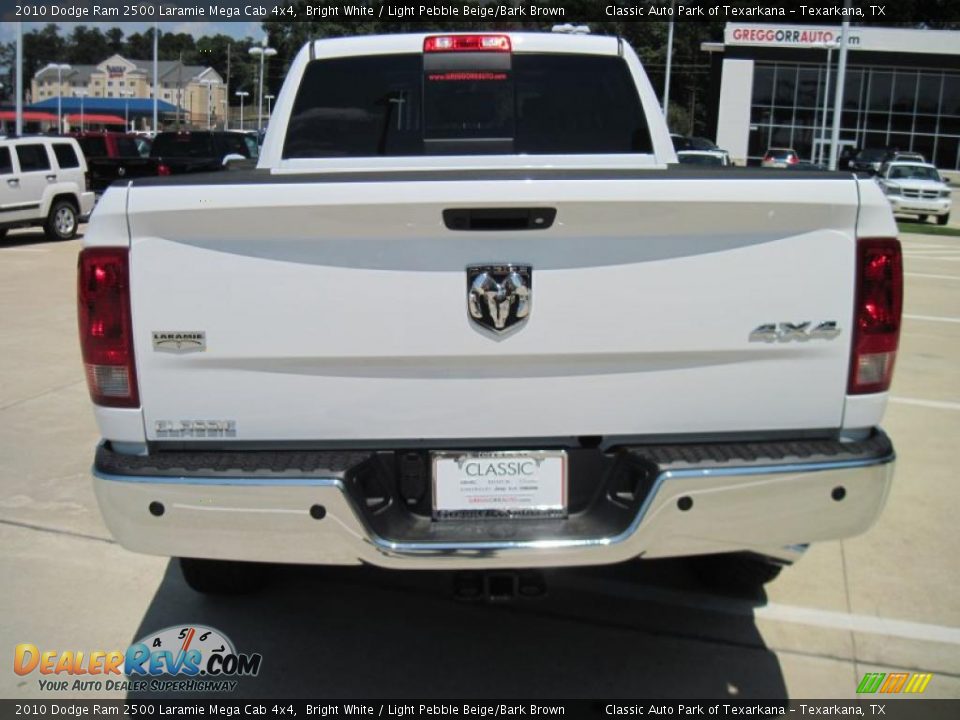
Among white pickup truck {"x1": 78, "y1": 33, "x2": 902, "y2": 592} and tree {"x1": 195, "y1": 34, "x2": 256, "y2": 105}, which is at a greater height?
tree {"x1": 195, "y1": 34, "x2": 256, "y2": 105}

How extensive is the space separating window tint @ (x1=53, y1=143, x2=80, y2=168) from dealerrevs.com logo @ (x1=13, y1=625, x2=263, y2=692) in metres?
15.8

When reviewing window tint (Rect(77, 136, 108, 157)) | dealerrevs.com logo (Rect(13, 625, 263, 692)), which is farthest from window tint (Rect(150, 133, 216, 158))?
dealerrevs.com logo (Rect(13, 625, 263, 692))

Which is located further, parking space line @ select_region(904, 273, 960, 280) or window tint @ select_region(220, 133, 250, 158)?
window tint @ select_region(220, 133, 250, 158)

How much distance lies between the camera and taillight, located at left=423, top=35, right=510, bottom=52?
466cm

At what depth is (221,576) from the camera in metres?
3.97

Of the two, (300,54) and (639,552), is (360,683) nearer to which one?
(639,552)

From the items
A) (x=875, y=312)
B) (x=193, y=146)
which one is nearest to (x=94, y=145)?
(x=193, y=146)

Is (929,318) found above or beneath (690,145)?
Answer: beneath

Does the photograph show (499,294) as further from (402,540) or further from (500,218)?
(402,540)

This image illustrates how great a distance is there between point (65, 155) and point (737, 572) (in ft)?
54.8

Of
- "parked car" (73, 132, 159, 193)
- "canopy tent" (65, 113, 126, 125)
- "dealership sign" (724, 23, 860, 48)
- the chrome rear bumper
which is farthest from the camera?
"canopy tent" (65, 113, 126, 125)

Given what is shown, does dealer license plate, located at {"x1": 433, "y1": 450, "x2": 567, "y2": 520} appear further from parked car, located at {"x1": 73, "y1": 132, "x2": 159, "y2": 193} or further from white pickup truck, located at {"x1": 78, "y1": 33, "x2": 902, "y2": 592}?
parked car, located at {"x1": 73, "y1": 132, "x2": 159, "y2": 193}

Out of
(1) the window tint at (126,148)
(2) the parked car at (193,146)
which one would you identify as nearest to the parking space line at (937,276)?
(2) the parked car at (193,146)

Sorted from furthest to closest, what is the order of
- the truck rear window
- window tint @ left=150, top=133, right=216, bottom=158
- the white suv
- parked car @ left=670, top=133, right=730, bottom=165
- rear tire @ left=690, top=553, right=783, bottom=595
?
parked car @ left=670, top=133, right=730, bottom=165 < window tint @ left=150, top=133, right=216, bottom=158 < the white suv < the truck rear window < rear tire @ left=690, top=553, right=783, bottom=595
